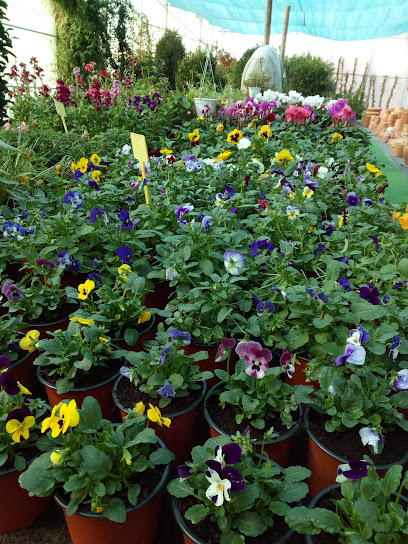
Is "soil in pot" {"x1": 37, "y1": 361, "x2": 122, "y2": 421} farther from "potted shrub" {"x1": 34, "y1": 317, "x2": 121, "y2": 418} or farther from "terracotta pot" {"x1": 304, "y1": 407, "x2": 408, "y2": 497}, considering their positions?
"terracotta pot" {"x1": 304, "y1": 407, "x2": 408, "y2": 497}

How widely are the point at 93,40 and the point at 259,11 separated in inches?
222

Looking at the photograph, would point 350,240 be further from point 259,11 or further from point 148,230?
point 259,11

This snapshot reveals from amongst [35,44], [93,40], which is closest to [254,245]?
[35,44]

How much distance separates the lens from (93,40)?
36.2 ft

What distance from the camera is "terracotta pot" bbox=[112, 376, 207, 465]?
1308mm

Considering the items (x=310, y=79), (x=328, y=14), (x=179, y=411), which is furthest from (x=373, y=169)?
(x=328, y=14)

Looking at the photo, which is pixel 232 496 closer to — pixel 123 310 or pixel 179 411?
pixel 179 411

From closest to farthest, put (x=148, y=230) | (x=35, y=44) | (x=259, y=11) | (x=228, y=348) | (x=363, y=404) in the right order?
(x=363, y=404)
(x=228, y=348)
(x=148, y=230)
(x=35, y=44)
(x=259, y=11)

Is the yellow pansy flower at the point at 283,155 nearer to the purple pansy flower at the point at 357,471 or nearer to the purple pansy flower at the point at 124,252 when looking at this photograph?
the purple pansy flower at the point at 124,252

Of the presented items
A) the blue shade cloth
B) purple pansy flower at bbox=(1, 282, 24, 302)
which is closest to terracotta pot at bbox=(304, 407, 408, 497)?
purple pansy flower at bbox=(1, 282, 24, 302)

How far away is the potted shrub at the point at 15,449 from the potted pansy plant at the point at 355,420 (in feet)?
2.52

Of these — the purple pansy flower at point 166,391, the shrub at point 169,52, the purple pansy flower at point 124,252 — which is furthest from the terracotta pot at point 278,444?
the shrub at point 169,52

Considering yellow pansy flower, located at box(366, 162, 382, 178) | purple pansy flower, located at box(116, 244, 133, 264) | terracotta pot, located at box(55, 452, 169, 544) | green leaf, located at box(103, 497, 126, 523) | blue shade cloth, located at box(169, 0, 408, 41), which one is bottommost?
terracotta pot, located at box(55, 452, 169, 544)

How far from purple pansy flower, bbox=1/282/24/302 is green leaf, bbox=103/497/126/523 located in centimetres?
93
